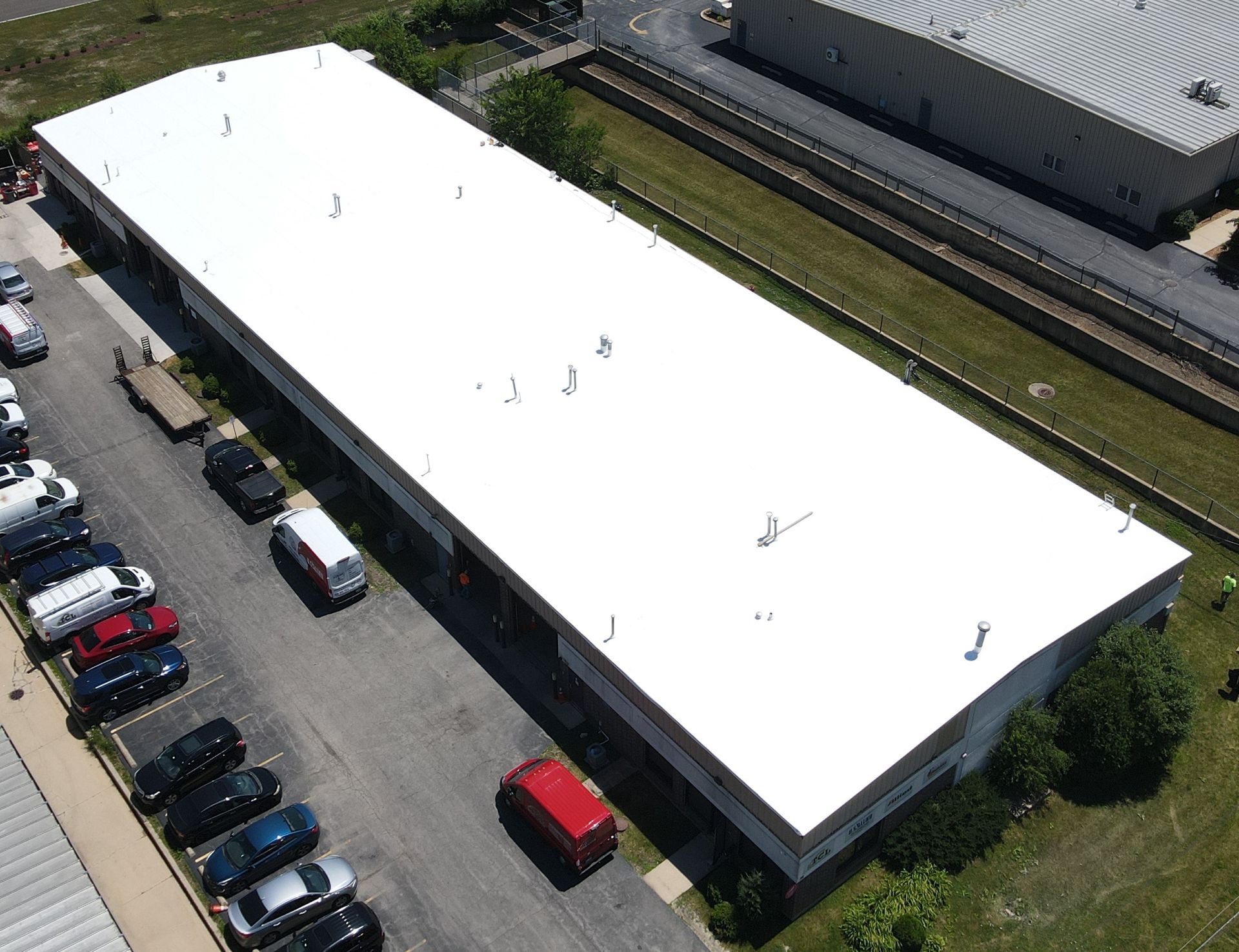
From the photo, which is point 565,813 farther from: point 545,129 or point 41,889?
point 545,129

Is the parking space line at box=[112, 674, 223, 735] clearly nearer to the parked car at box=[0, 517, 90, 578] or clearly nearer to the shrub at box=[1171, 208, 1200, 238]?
the parked car at box=[0, 517, 90, 578]

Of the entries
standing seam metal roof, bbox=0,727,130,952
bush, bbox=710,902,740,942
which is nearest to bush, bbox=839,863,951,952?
bush, bbox=710,902,740,942

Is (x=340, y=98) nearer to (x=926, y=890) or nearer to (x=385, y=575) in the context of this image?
(x=385, y=575)

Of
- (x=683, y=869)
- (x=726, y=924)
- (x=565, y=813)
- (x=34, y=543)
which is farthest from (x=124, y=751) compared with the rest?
(x=726, y=924)

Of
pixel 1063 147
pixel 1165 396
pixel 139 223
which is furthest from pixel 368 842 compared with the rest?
pixel 1063 147

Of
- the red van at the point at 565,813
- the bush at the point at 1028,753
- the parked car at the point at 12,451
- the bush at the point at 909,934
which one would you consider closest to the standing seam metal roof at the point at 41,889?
the red van at the point at 565,813

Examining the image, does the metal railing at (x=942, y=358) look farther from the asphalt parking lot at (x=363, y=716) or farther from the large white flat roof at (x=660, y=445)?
the asphalt parking lot at (x=363, y=716)
